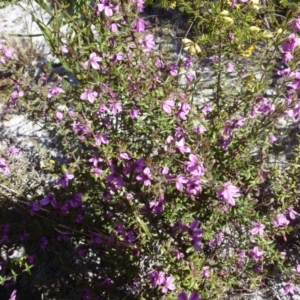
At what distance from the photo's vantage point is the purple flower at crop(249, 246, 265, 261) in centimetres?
251

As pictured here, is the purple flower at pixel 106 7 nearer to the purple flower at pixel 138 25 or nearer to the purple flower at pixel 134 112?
the purple flower at pixel 138 25

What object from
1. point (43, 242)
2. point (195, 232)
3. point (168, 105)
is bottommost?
point (43, 242)

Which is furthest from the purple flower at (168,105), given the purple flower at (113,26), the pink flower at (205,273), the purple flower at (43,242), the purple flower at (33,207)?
the purple flower at (43,242)

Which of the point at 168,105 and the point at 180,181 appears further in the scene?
the point at 168,105

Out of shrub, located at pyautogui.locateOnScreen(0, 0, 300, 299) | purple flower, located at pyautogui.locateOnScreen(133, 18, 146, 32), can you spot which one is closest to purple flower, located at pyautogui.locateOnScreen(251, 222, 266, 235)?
shrub, located at pyautogui.locateOnScreen(0, 0, 300, 299)

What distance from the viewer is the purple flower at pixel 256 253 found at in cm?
251

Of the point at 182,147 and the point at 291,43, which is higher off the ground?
the point at 291,43

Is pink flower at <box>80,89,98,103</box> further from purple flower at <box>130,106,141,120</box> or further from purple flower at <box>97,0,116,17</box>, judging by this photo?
purple flower at <box>97,0,116,17</box>

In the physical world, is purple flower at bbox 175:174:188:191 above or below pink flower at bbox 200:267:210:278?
above

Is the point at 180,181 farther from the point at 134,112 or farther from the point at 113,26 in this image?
the point at 113,26

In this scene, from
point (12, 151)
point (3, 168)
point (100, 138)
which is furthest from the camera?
point (12, 151)

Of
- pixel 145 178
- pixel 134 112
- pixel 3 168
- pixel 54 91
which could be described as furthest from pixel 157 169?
pixel 3 168

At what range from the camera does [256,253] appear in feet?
8.25

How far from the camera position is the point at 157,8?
13.7 feet
